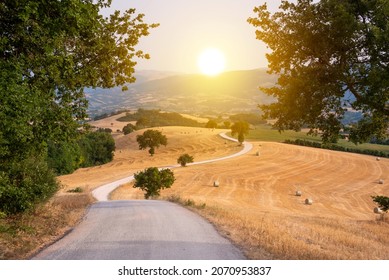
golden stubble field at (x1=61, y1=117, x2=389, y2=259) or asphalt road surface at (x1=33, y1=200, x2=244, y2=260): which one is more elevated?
asphalt road surface at (x1=33, y1=200, x2=244, y2=260)

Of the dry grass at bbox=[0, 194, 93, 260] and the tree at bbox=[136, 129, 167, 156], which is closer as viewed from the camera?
the dry grass at bbox=[0, 194, 93, 260]

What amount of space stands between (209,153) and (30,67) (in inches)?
4010

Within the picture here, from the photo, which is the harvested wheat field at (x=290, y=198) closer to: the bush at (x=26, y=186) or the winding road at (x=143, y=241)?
the winding road at (x=143, y=241)

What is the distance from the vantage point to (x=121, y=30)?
690 inches

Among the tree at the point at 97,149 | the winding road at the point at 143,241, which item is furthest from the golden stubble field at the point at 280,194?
the tree at the point at 97,149

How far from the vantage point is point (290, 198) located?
196 ft

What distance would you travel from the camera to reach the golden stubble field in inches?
631

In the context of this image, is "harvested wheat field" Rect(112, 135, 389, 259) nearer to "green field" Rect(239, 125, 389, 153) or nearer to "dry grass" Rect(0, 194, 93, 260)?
"dry grass" Rect(0, 194, 93, 260)

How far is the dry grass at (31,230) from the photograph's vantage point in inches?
525

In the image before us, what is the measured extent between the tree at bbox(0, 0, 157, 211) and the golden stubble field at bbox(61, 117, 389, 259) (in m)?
8.50

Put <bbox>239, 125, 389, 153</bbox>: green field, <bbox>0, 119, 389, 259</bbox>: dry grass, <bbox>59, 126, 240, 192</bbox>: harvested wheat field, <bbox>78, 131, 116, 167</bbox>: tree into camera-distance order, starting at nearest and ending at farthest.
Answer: <bbox>0, 119, 389, 259</bbox>: dry grass
<bbox>59, 126, 240, 192</bbox>: harvested wheat field
<bbox>78, 131, 116, 167</bbox>: tree
<bbox>239, 125, 389, 153</bbox>: green field

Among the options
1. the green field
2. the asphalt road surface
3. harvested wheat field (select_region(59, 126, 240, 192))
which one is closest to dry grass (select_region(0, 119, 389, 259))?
harvested wheat field (select_region(59, 126, 240, 192))

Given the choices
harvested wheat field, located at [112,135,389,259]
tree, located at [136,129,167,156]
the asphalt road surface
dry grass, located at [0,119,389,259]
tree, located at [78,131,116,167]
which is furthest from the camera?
tree, located at [136,129,167,156]

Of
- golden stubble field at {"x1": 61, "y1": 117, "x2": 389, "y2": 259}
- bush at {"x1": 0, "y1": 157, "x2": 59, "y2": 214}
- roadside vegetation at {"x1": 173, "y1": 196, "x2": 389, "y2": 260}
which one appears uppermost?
bush at {"x1": 0, "y1": 157, "x2": 59, "y2": 214}
